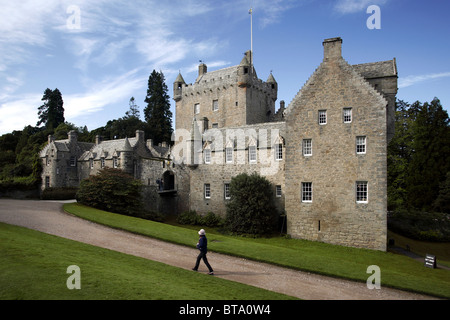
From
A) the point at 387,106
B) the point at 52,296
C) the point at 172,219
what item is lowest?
the point at 172,219

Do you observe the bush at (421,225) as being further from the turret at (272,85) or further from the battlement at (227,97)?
the turret at (272,85)

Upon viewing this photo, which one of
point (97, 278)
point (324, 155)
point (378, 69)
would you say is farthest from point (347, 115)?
point (97, 278)

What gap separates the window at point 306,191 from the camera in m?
26.3

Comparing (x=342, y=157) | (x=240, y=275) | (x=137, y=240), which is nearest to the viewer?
A: (x=240, y=275)

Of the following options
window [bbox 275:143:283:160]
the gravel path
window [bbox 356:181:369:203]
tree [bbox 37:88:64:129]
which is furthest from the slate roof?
tree [bbox 37:88:64:129]

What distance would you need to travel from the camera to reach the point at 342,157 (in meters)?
25.0

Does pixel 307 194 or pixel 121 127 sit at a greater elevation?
pixel 121 127

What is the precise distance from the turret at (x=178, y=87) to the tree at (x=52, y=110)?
40.3 m

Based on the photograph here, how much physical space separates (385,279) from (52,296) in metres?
13.7

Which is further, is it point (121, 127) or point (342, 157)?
point (121, 127)

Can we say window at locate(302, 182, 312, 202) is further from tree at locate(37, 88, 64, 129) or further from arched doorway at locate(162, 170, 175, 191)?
tree at locate(37, 88, 64, 129)
